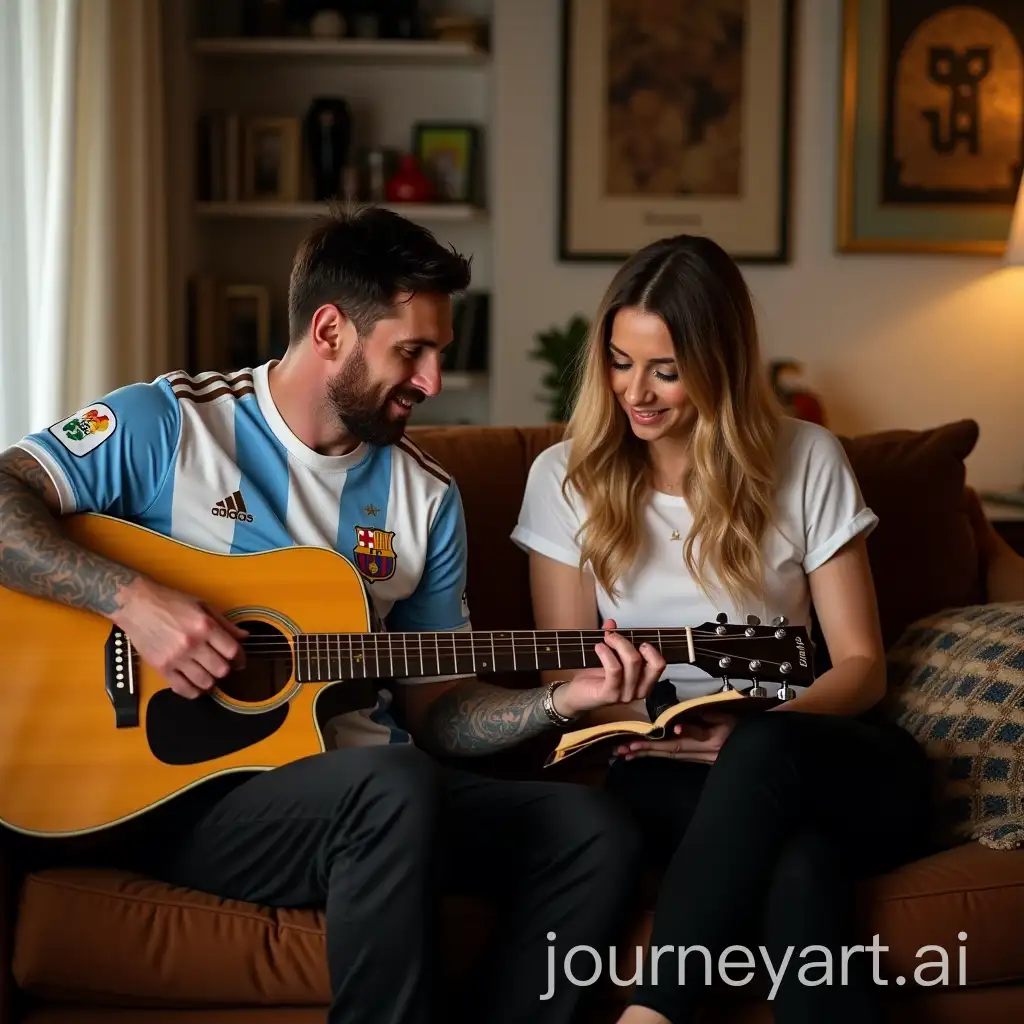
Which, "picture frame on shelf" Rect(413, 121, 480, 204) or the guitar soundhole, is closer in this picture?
the guitar soundhole

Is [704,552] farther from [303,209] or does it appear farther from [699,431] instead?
[303,209]

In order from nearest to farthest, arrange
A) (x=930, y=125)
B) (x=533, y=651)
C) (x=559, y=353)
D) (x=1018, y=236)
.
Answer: (x=533, y=651) < (x=1018, y=236) < (x=559, y=353) < (x=930, y=125)

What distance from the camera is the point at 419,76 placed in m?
3.75

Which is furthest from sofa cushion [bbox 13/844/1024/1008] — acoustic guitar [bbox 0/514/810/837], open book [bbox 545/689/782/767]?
open book [bbox 545/689/782/767]

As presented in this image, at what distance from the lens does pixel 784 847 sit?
1456mm

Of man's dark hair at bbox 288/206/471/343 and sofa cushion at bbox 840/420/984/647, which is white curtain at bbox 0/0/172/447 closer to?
man's dark hair at bbox 288/206/471/343

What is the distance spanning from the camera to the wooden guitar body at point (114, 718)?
1441mm

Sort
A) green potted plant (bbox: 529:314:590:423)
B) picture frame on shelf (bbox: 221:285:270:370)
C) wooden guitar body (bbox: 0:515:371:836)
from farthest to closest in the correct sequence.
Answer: picture frame on shelf (bbox: 221:285:270:370) < green potted plant (bbox: 529:314:590:423) < wooden guitar body (bbox: 0:515:371:836)

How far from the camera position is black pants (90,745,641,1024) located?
1339mm

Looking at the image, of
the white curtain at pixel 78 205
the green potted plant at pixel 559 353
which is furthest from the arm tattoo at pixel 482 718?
the green potted plant at pixel 559 353

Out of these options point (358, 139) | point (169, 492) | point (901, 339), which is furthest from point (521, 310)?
point (169, 492)

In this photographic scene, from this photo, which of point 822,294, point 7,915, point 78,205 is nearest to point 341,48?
point 78,205

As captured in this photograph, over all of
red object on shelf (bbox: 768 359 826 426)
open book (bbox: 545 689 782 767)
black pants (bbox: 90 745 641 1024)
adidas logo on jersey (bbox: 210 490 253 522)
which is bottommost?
black pants (bbox: 90 745 641 1024)

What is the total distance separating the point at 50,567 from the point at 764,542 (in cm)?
94
